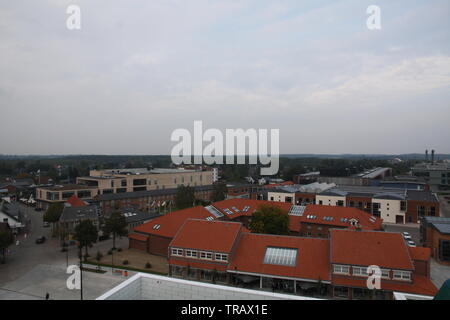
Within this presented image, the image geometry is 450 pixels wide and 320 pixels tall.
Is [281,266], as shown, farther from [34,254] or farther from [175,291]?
[34,254]

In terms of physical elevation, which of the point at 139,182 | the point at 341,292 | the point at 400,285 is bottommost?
the point at 341,292

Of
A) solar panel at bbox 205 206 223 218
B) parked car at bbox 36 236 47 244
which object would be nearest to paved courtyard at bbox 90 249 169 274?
parked car at bbox 36 236 47 244

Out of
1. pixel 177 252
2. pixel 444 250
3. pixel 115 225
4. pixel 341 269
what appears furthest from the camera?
pixel 115 225

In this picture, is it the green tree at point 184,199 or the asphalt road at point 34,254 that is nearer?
the asphalt road at point 34,254

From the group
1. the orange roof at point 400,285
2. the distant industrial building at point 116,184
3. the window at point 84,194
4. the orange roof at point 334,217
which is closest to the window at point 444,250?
the orange roof at point 334,217

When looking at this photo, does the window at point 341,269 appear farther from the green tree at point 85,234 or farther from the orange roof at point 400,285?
the green tree at point 85,234

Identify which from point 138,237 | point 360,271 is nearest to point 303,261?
point 360,271
